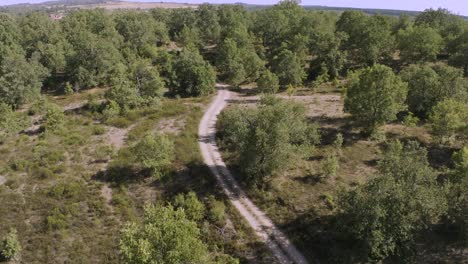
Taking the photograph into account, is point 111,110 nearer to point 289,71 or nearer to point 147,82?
point 147,82

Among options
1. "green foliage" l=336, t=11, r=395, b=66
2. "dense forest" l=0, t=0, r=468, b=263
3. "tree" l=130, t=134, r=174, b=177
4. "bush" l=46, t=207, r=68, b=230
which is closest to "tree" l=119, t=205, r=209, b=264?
"dense forest" l=0, t=0, r=468, b=263

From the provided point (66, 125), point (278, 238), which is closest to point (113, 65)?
point (66, 125)

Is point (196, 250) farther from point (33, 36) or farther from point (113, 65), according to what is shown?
point (33, 36)

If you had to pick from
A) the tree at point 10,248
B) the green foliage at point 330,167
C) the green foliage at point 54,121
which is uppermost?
the green foliage at point 54,121

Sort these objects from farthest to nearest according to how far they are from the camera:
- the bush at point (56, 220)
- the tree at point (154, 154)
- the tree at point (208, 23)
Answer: the tree at point (208, 23)
the tree at point (154, 154)
the bush at point (56, 220)

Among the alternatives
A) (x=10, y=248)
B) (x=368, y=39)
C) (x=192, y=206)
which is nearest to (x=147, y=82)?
(x=192, y=206)

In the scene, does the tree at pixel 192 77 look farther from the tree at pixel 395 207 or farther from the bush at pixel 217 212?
the tree at pixel 395 207

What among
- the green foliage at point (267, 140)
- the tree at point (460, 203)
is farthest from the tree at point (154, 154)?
the tree at point (460, 203)
